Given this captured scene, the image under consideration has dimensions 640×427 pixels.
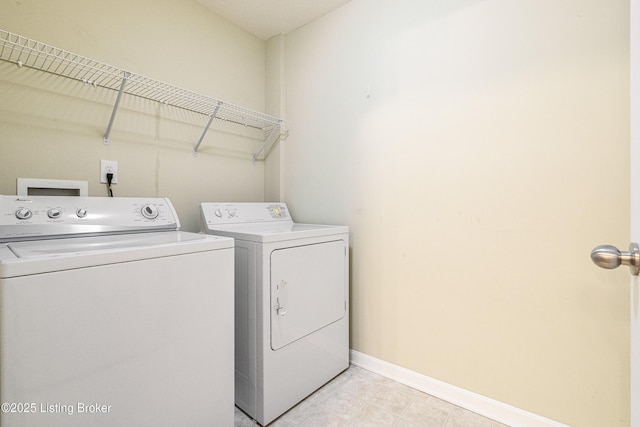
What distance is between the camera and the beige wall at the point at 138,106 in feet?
4.58

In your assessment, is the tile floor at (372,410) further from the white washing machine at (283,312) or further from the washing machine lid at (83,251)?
the washing machine lid at (83,251)

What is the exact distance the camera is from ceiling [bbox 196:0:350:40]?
6.61 ft

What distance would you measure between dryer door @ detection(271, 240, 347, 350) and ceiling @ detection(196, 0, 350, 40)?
5.29ft

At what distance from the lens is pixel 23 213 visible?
3.94 ft

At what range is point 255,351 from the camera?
4.83ft

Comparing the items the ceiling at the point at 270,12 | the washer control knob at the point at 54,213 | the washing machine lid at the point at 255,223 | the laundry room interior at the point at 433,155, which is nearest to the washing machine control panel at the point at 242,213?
the washing machine lid at the point at 255,223

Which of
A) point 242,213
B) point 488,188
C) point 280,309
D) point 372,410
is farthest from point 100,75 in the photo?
point 372,410

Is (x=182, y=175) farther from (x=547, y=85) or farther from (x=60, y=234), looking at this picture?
(x=547, y=85)

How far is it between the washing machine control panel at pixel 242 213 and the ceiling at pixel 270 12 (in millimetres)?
1351

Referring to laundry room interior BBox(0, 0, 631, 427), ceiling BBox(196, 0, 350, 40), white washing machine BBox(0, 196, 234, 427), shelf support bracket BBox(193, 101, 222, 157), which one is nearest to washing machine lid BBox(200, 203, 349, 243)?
laundry room interior BBox(0, 0, 631, 427)

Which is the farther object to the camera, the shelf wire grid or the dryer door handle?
the dryer door handle

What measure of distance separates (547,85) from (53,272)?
1.96m

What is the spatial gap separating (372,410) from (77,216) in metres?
1.69

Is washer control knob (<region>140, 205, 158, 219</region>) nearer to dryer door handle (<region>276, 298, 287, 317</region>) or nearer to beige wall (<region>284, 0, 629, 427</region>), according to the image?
dryer door handle (<region>276, 298, 287, 317</region>)
